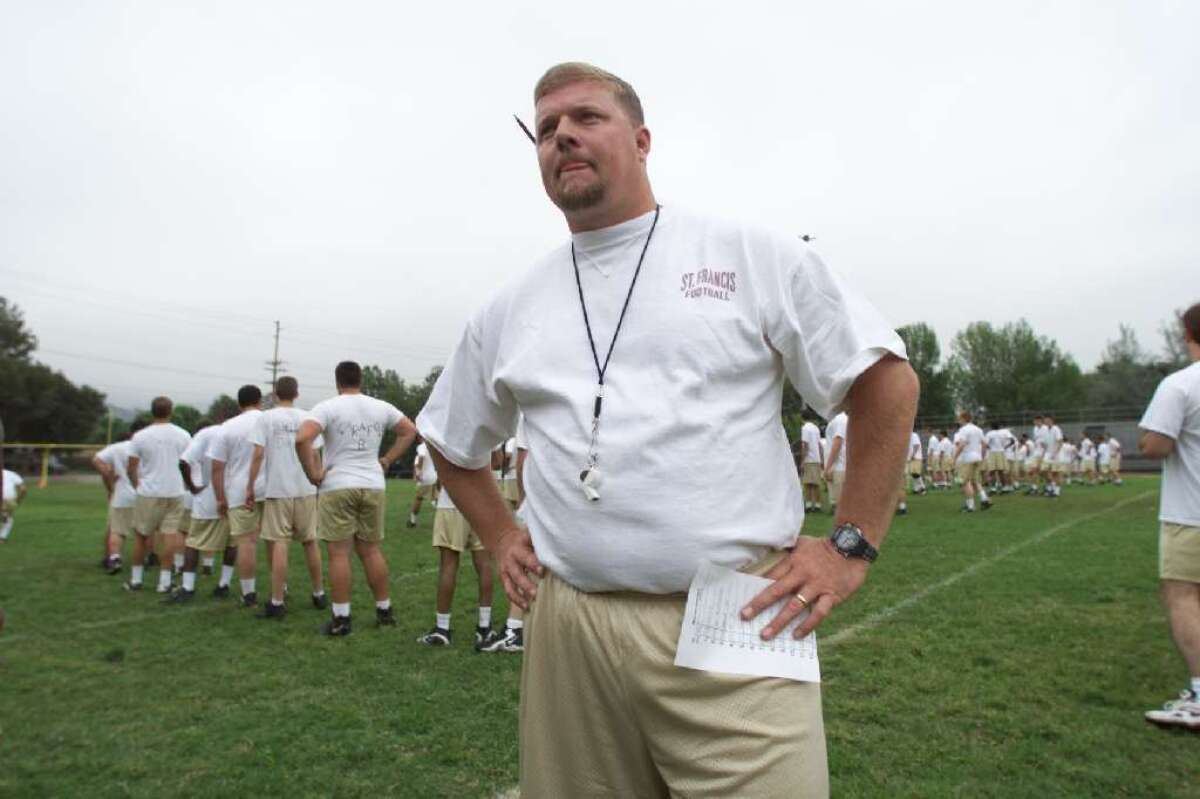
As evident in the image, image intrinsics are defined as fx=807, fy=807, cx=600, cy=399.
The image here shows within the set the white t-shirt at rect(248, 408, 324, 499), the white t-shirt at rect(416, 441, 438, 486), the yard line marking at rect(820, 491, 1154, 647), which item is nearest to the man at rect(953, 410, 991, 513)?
the yard line marking at rect(820, 491, 1154, 647)

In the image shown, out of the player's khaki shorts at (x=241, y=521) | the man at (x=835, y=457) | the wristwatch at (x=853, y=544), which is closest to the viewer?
the wristwatch at (x=853, y=544)

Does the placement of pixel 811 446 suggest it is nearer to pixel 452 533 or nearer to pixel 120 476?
pixel 452 533

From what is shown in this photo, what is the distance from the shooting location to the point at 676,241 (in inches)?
77.2

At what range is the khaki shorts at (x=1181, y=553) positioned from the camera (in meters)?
4.68

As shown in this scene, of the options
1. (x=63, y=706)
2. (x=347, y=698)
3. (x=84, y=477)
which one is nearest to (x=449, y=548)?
(x=347, y=698)

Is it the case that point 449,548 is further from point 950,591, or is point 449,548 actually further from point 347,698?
point 950,591

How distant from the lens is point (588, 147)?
1.98 metres

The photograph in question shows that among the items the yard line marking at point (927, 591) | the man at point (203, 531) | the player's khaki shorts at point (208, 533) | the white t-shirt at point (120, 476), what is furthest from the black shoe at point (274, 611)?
the yard line marking at point (927, 591)

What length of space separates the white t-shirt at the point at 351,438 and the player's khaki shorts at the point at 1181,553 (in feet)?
20.0

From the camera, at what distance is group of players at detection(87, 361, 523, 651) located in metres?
7.39

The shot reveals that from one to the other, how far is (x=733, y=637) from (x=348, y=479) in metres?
6.46

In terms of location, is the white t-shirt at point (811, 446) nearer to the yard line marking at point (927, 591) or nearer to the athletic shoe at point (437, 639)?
the yard line marking at point (927, 591)

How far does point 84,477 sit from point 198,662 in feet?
156

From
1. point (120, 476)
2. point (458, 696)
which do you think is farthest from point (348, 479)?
point (120, 476)
